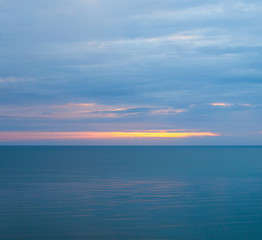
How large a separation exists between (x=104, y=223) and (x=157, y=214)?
338cm

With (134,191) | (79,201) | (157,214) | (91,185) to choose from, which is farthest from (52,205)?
(91,185)

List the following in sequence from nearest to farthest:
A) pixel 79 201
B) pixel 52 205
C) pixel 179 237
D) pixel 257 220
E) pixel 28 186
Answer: pixel 179 237, pixel 257 220, pixel 52 205, pixel 79 201, pixel 28 186

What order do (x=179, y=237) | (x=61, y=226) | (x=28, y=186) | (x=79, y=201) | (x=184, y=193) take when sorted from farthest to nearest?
(x=28, y=186) → (x=184, y=193) → (x=79, y=201) → (x=61, y=226) → (x=179, y=237)

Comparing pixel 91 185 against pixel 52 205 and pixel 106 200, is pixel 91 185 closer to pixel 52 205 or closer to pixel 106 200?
pixel 106 200

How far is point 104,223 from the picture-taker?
1733 centimetres

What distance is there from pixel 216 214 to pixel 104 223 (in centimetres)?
650

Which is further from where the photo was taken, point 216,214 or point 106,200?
point 106,200

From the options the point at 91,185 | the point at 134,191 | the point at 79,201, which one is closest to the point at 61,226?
the point at 79,201

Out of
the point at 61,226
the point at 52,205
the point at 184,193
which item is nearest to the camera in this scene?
the point at 61,226

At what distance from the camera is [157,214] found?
1922cm

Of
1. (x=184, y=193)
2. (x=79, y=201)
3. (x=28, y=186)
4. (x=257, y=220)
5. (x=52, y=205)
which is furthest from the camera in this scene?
(x=28, y=186)

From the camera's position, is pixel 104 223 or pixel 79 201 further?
pixel 79 201

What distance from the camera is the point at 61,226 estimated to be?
16.5m

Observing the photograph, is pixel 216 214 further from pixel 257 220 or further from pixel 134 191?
pixel 134 191
